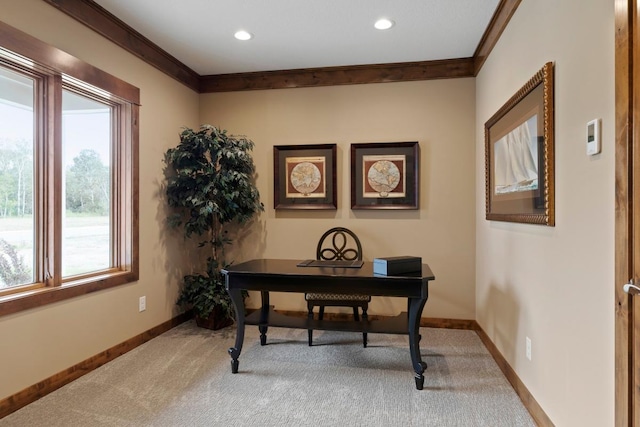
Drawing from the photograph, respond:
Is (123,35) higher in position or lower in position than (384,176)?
higher

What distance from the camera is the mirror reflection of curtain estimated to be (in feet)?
6.58

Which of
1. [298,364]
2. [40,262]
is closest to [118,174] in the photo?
[40,262]

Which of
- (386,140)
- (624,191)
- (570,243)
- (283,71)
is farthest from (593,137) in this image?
(283,71)

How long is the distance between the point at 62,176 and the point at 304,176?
2035 mm

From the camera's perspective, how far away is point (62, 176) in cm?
248

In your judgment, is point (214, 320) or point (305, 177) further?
point (305, 177)

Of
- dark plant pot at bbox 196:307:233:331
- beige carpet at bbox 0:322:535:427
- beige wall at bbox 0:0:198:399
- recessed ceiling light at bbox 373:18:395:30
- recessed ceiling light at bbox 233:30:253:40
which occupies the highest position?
recessed ceiling light at bbox 233:30:253:40

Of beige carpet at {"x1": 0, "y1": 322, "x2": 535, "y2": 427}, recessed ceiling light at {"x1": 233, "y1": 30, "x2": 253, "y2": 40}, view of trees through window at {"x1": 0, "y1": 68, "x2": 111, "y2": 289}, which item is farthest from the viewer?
recessed ceiling light at {"x1": 233, "y1": 30, "x2": 253, "y2": 40}

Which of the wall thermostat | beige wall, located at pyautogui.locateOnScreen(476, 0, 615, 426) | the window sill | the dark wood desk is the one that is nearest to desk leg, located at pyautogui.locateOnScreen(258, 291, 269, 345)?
the dark wood desk

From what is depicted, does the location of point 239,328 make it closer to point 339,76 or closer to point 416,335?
point 416,335

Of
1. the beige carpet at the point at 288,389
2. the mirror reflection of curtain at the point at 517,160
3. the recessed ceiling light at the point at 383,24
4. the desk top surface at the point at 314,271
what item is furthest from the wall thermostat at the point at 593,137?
the recessed ceiling light at the point at 383,24

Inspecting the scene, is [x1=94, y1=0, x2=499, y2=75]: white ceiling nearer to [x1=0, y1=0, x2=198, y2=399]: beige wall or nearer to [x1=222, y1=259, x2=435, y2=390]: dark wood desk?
[x1=0, y1=0, x2=198, y2=399]: beige wall

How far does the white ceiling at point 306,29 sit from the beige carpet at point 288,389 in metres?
2.55

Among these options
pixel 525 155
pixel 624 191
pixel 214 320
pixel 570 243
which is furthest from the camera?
pixel 214 320
